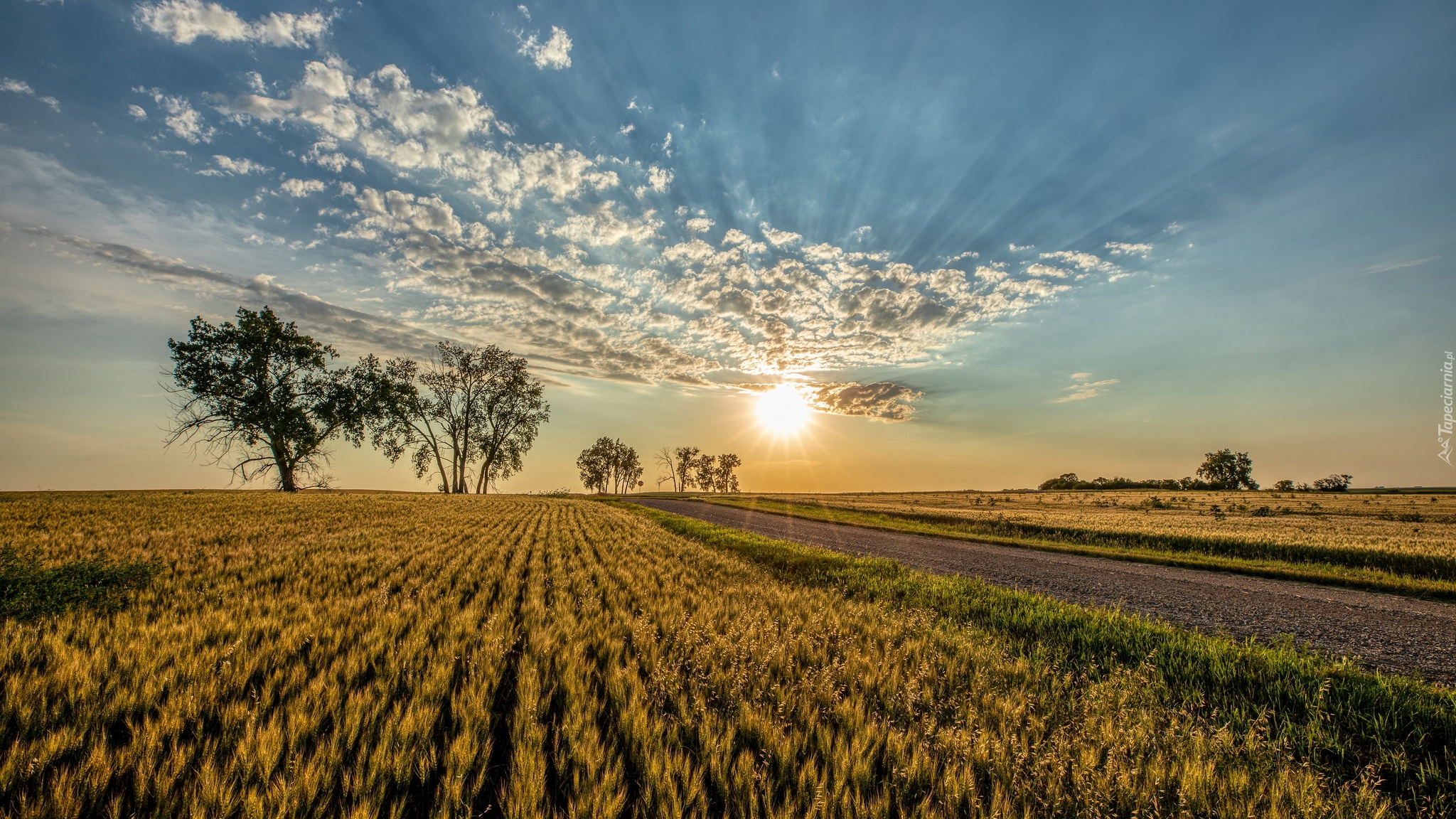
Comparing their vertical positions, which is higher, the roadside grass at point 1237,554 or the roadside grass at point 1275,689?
the roadside grass at point 1275,689

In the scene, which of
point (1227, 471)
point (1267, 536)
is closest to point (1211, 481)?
point (1227, 471)

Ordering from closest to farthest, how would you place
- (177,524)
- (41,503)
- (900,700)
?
(900,700) < (177,524) < (41,503)

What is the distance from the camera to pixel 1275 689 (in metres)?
4.78

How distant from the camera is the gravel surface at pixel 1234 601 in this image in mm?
7516

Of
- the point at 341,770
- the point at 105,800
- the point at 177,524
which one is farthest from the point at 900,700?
the point at 177,524

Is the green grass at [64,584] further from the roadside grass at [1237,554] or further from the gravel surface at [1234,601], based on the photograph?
the roadside grass at [1237,554]

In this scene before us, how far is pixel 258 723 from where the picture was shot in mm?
2938

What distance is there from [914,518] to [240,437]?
48735 mm

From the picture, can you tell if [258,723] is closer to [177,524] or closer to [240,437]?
[177,524]

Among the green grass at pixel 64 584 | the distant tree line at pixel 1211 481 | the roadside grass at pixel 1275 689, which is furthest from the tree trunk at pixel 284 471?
the distant tree line at pixel 1211 481

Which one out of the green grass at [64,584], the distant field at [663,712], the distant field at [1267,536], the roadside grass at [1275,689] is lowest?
the distant field at [1267,536]

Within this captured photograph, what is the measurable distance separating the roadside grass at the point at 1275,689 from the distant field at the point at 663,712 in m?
0.03

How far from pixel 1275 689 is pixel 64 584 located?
13.6m

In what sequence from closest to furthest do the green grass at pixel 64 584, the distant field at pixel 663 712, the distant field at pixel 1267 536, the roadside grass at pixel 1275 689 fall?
the distant field at pixel 663 712
the roadside grass at pixel 1275 689
the green grass at pixel 64 584
the distant field at pixel 1267 536
